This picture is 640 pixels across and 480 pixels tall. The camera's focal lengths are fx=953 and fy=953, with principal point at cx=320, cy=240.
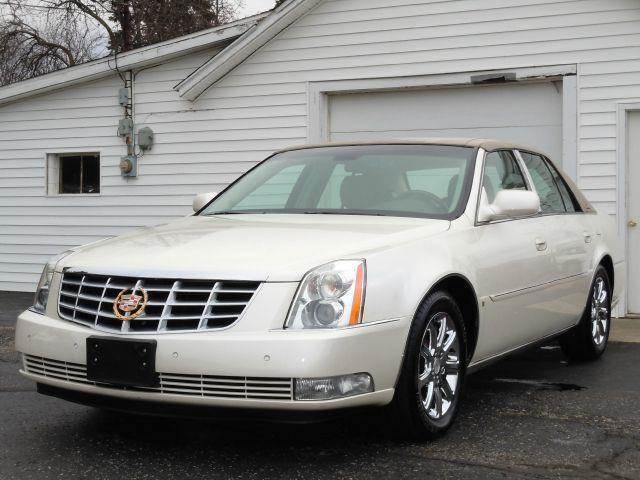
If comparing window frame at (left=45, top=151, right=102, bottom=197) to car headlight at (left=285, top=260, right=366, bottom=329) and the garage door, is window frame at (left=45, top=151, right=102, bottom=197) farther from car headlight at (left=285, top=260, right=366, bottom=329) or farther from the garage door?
car headlight at (left=285, top=260, right=366, bottom=329)

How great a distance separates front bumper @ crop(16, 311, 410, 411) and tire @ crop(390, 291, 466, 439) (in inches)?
4.5

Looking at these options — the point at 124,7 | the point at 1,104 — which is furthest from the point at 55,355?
the point at 124,7

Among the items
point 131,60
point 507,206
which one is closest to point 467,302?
point 507,206

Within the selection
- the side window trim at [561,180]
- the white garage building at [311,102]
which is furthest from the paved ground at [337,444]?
the white garage building at [311,102]

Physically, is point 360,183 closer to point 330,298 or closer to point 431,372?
point 431,372

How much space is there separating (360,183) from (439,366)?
1.29m

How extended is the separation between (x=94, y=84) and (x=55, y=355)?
894 centimetres

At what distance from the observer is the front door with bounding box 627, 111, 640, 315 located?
30.7ft

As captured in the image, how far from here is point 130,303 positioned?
3943 millimetres

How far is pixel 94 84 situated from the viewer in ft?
41.0

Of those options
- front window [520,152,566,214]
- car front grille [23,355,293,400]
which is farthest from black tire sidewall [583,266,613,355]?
car front grille [23,355,293,400]

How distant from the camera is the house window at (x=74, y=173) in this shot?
1270 centimetres

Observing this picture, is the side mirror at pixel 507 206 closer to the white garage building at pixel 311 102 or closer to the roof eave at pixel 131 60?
the white garage building at pixel 311 102

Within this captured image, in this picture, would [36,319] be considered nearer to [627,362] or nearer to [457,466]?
[457,466]
